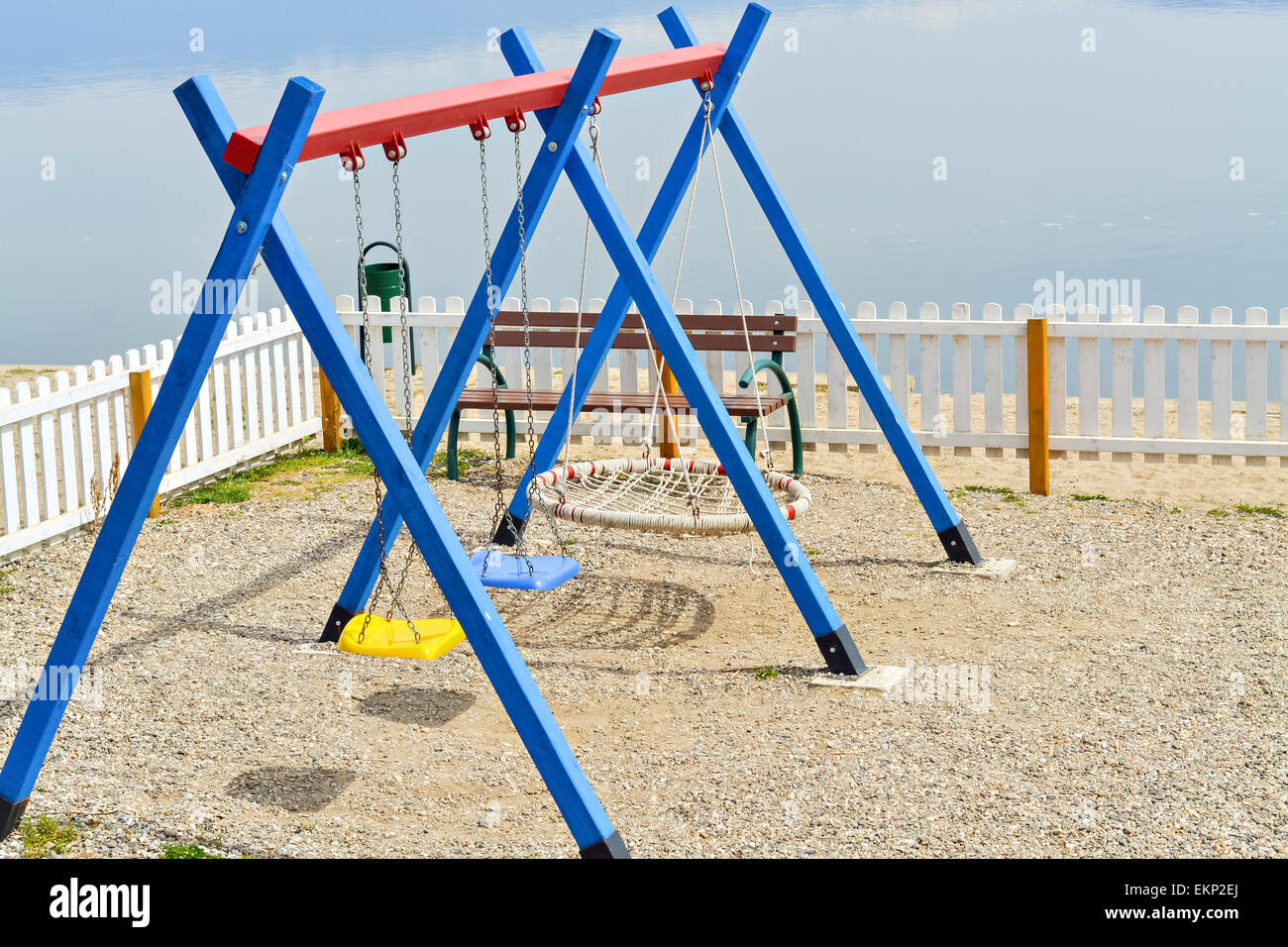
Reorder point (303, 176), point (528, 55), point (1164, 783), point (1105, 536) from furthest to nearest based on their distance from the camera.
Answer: point (303, 176) → point (1105, 536) → point (528, 55) → point (1164, 783)

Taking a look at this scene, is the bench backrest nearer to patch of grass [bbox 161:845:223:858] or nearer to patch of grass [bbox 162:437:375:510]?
patch of grass [bbox 162:437:375:510]

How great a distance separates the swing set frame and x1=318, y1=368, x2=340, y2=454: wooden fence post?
372 cm

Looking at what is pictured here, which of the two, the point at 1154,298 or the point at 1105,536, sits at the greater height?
the point at 1154,298

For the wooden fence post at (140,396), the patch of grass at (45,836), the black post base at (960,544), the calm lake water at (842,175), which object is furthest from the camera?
the calm lake water at (842,175)

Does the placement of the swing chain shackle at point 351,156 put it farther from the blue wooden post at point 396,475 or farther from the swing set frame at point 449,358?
the blue wooden post at point 396,475

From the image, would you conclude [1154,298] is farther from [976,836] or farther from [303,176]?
[303,176]

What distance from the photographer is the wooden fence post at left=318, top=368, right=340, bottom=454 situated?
997cm

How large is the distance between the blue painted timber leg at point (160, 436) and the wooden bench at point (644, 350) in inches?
169

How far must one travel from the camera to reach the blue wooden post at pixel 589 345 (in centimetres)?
624

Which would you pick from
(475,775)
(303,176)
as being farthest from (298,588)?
(303,176)

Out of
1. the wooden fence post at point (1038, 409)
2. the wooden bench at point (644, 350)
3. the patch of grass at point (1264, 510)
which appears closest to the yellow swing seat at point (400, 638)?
the wooden bench at point (644, 350)

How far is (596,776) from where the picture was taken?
5164 millimetres

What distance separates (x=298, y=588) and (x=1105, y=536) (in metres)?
4.22

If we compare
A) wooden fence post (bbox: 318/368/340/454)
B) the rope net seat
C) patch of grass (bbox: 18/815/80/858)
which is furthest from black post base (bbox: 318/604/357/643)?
wooden fence post (bbox: 318/368/340/454)
